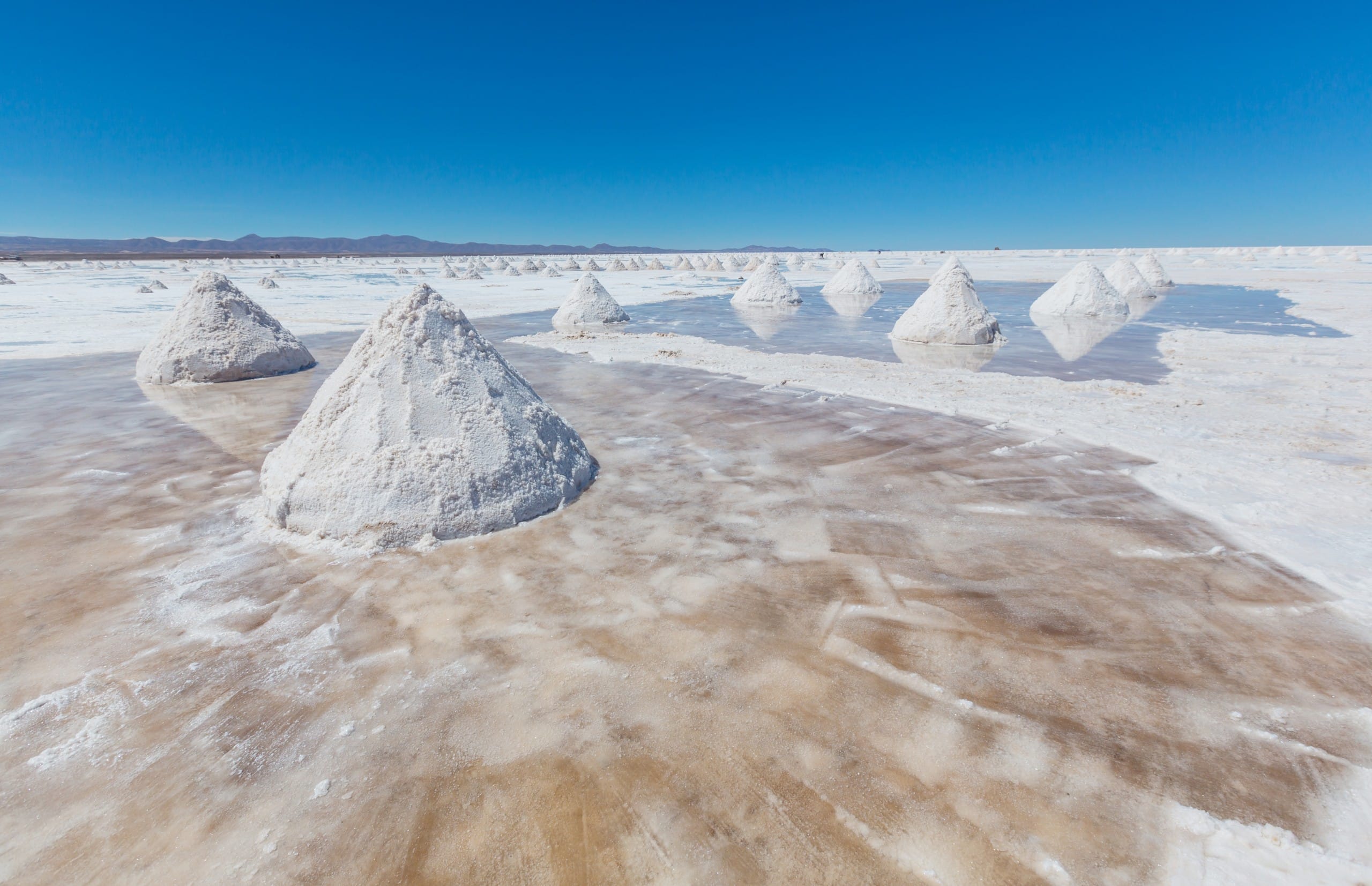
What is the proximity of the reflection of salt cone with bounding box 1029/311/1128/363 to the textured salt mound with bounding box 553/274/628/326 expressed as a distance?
9389 millimetres

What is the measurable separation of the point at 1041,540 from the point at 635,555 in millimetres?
2501

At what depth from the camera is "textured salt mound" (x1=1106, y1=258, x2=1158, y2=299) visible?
20797 millimetres

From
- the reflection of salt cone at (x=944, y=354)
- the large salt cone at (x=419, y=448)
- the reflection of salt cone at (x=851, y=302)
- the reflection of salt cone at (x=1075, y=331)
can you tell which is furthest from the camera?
the reflection of salt cone at (x=851, y=302)

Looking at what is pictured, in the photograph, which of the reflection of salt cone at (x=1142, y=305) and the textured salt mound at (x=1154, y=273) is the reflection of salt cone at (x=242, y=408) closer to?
the reflection of salt cone at (x=1142, y=305)

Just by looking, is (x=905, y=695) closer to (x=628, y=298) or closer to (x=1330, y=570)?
(x=1330, y=570)

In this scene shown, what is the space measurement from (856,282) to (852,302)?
7.51 ft

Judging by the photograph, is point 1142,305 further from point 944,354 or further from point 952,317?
point 944,354

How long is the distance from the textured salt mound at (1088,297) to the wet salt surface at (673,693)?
13744 millimetres

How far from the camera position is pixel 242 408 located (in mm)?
7426

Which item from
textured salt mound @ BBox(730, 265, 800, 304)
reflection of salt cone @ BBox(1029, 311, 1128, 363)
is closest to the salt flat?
reflection of salt cone @ BBox(1029, 311, 1128, 363)

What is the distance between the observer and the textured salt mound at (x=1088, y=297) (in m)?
15.7

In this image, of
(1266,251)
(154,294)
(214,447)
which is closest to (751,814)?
(214,447)

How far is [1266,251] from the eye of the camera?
203 feet

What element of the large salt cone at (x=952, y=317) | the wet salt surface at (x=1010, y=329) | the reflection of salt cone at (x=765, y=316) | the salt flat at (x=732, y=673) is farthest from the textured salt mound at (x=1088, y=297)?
the salt flat at (x=732, y=673)
